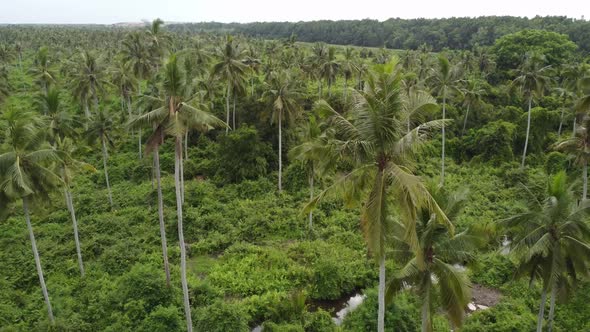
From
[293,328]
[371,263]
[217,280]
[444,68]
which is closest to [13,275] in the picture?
[217,280]

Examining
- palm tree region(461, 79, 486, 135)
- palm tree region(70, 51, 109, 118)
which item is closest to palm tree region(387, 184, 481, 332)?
palm tree region(70, 51, 109, 118)

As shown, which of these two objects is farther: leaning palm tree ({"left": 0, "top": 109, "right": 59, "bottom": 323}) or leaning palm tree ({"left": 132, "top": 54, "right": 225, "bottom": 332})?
leaning palm tree ({"left": 132, "top": 54, "right": 225, "bottom": 332})

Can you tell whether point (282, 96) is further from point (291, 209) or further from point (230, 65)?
point (291, 209)

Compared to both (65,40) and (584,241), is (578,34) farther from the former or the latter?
(65,40)

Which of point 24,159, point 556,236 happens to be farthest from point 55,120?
point 556,236

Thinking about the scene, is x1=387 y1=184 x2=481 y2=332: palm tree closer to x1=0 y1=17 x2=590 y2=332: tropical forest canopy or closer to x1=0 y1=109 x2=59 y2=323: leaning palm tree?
x1=0 y1=17 x2=590 y2=332: tropical forest canopy

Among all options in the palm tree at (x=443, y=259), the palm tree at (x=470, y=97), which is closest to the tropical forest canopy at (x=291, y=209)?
the palm tree at (x=443, y=259)
